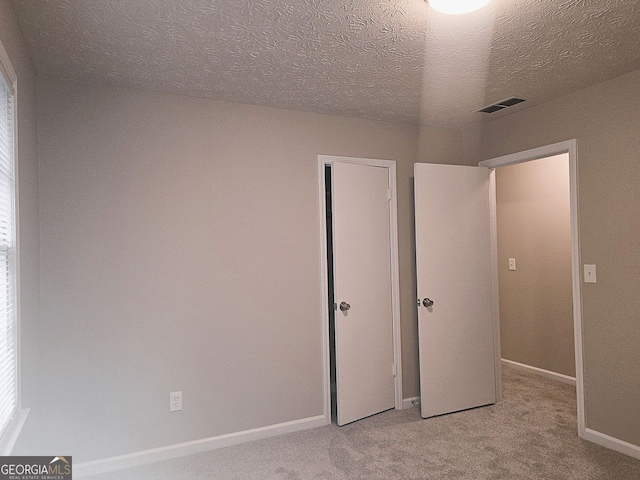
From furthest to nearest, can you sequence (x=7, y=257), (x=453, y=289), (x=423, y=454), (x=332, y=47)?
(x=453, y=289), (x=423, y=454), (x=332, y=47), (x=7, y=257)

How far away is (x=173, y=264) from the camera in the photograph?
9.70 ft

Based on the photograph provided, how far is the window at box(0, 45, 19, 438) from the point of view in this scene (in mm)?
1690

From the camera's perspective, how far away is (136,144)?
286cm

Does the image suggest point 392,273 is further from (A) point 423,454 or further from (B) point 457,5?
(B) point 457,5

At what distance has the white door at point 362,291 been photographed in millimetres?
3451

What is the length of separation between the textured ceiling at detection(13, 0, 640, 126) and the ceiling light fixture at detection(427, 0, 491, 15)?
8 centimetres

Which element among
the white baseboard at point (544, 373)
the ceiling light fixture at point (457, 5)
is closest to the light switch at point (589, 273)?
the white baseboard at point (544, 373)

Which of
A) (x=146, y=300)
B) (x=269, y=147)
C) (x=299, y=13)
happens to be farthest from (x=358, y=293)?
(x=299, y=13)

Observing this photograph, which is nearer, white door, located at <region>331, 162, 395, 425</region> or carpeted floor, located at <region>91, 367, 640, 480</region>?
carpeted floor, located at <region>91, 367, 640, 480</region>

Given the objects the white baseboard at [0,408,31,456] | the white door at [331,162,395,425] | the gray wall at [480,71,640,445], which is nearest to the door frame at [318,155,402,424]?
the white door at [331,162,395,425]

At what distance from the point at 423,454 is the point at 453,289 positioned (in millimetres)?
1363

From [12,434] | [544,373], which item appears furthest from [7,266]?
[544,373]

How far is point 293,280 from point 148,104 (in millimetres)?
1577

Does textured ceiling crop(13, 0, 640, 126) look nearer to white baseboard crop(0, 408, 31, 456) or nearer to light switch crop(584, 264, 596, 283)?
light switch crop(584, 264, 596, 283)
